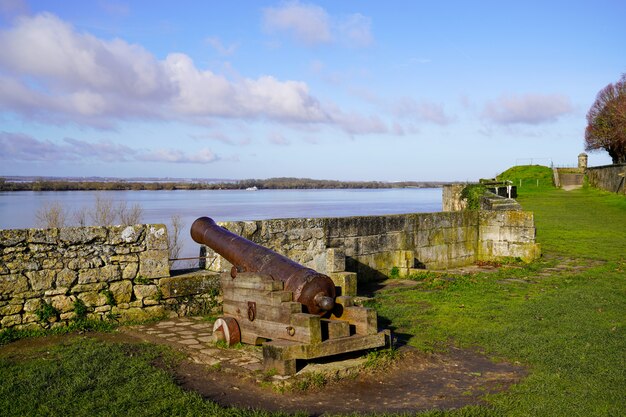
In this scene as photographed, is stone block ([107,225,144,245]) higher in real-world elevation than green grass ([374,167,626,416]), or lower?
higher

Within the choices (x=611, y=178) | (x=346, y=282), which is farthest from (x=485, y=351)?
(x=611, y=178)

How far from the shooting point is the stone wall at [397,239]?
31.9 feet

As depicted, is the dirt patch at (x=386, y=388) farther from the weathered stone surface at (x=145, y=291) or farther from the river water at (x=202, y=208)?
the river water at (x=202, y=208)

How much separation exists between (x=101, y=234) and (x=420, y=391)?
457 centimetres

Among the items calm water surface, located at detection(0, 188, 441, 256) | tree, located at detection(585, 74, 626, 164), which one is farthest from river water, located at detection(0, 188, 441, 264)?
tree, located at detection(585, 74, 626, 164)

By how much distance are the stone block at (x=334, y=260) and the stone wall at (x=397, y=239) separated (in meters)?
0.14

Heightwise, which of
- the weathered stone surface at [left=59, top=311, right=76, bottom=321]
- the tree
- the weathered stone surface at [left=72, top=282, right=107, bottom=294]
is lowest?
the weathered stone surface at [left=59, top=311, right=76, bottom=321]

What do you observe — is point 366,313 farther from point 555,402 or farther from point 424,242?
point 424,242

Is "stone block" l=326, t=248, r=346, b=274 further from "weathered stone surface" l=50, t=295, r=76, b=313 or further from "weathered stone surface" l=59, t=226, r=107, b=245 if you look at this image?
"weathered stone surface" l=50, t=295, r=76, b=313

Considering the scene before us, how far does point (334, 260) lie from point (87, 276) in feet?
12.8

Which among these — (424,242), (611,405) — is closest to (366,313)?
(611,405)

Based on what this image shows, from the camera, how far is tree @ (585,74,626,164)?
49900mm

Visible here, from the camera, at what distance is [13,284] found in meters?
6.80

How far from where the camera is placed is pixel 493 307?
8281 mm
